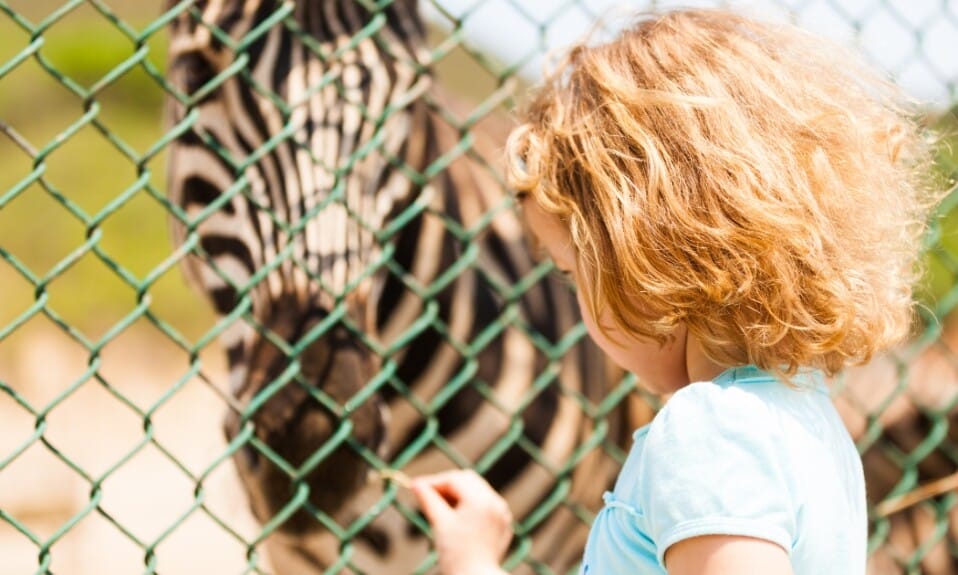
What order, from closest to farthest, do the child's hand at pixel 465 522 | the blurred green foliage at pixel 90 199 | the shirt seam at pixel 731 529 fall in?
the shirt seam at pixel 731 529 → the child's hand at pixel 465 522 → the blurred green foliage at pixel 90 199

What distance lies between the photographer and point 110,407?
833 cm

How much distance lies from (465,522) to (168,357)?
327 inches

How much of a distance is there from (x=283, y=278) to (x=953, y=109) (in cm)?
166

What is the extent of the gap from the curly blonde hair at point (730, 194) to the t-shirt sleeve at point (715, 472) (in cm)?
10

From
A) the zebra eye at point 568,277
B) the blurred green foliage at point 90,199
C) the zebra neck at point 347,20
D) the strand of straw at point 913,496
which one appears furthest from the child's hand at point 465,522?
the blurred green foliage at point 90,199

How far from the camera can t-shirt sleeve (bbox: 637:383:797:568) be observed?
118cm

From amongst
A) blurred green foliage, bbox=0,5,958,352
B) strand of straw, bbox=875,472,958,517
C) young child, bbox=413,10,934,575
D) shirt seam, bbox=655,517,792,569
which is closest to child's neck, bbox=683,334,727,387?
young child, bbox=413,10,934,575

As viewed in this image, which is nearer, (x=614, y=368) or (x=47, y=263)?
(x=614, y=368)

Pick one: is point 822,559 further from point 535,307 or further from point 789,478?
point 535,307

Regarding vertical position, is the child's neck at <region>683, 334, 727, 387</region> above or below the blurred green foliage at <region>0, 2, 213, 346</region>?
below

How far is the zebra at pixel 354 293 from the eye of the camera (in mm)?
2174

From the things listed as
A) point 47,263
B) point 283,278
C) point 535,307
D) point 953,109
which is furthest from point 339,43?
point 47,263

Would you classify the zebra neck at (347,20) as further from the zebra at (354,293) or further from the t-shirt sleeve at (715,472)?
the t-shirt sleeve at (715,472)

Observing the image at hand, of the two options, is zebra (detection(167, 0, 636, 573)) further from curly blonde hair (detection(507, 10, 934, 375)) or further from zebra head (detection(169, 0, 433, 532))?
curly blonde hair (detection(507, 10, 934, 375))
